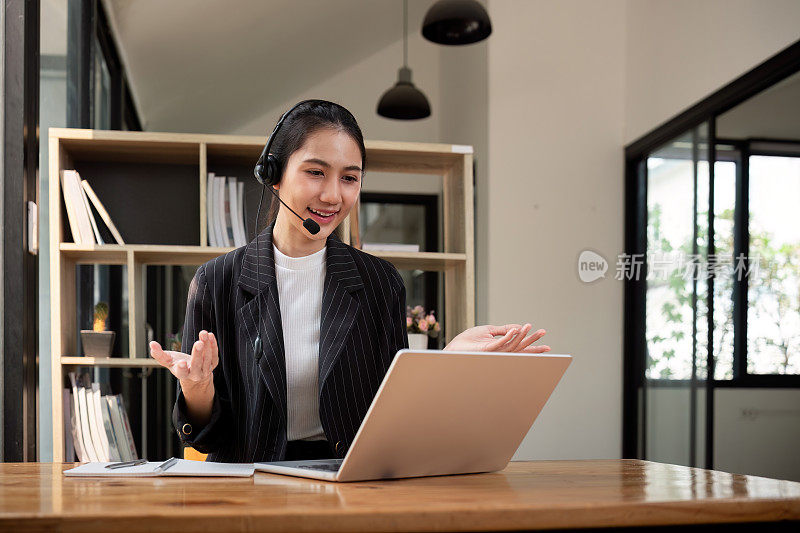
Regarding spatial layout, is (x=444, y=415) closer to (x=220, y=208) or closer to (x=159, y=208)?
(x=220, y=208)

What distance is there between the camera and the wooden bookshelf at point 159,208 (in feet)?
9.57

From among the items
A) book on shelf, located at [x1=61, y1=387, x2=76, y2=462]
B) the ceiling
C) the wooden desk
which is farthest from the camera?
the ceiling

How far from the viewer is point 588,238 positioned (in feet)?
15.9

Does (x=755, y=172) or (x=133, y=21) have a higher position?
(x=133, y=21)

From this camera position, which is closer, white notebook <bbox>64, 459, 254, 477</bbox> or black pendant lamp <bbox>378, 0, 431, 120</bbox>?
white notebook <bbox>64, 459, 254, 477</bbox>

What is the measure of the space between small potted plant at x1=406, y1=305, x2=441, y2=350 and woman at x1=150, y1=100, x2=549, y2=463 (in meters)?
1.72

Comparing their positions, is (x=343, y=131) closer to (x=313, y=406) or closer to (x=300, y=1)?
(x=313, y=406)

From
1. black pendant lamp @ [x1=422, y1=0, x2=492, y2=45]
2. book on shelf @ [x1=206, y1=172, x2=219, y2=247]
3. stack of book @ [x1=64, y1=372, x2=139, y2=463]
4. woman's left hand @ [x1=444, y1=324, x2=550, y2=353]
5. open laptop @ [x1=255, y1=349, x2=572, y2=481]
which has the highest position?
black pendant lamp @ [x1=422, y1=0, x2=492, y2=45]

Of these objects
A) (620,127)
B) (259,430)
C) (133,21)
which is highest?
(133,21)

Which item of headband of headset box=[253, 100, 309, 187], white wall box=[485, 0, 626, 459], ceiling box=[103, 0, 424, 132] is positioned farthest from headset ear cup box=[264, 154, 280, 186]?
white wall box=[485, 0, 626, 459]

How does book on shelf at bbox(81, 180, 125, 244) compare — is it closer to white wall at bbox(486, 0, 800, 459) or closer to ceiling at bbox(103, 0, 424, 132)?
ceiling at bbox(103, 0, 424, 132)

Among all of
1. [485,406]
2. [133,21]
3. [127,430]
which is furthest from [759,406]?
[133,21]

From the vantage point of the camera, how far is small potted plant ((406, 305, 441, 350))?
3381 mm

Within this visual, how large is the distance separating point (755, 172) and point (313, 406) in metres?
2.78
